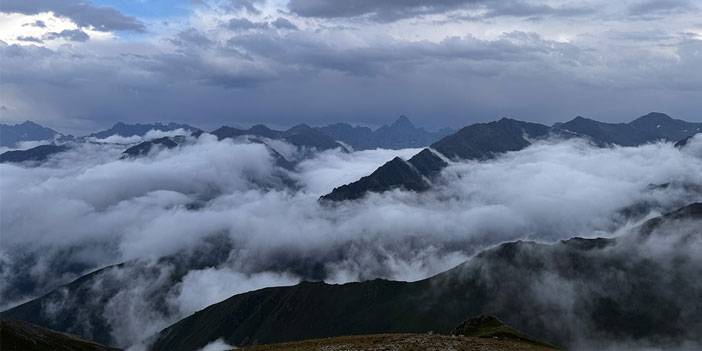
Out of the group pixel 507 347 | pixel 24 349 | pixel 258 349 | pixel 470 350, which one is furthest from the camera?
pixel 24 349

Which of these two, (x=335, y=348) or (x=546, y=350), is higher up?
(x=335, y=348)

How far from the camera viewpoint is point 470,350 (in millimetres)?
73125

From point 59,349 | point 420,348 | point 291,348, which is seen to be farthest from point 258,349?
point 59,349

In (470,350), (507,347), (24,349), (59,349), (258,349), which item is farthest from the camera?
(59,349)

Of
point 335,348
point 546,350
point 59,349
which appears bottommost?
→ point 59,349

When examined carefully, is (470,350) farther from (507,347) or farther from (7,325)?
(7,325)

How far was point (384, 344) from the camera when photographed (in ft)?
253

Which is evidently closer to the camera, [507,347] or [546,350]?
[507,347]

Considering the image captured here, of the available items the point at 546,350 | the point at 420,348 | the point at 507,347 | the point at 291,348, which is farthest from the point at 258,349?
the point at 546,350

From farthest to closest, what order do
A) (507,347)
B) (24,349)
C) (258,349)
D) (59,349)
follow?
(59,349) < (24,349) < (258,349) < (507,347)

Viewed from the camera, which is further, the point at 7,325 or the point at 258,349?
the point at 7,325

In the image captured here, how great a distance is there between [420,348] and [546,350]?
25.8 meters

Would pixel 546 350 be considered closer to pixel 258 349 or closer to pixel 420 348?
pixel 420 348

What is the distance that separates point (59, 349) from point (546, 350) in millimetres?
158576
